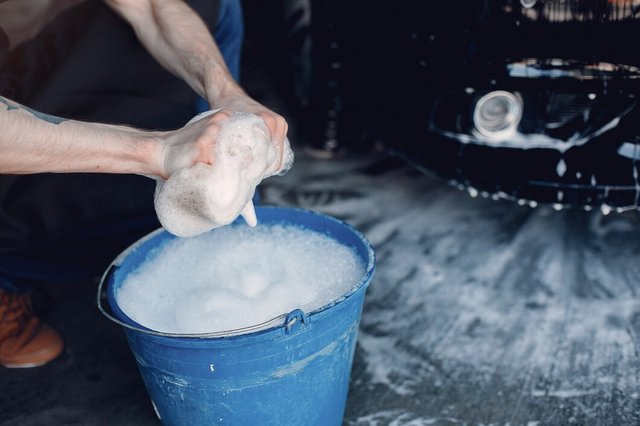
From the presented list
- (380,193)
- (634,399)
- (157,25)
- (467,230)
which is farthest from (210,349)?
(380,193)

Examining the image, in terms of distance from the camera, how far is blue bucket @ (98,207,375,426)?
1.20 metres

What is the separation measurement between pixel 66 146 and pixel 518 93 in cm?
136

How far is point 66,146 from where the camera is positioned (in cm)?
116

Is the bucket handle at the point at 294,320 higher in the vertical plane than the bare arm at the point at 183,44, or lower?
lower

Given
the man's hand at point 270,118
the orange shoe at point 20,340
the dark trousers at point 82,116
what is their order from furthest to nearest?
1. the orange shoe at point 20,340
2. the dark trousers at point 82,116
3. the man's hand at point 270,118

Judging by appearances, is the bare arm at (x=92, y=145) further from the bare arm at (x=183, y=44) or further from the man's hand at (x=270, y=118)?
the bare arm at (x=183, y=44)

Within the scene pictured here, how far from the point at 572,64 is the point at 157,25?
4.01 feet

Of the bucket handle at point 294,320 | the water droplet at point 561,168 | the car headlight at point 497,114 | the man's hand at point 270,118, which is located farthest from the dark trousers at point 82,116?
the water droplet at point 561,168

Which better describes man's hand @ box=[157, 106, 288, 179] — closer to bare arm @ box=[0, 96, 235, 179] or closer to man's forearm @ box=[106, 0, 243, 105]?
bare arm @ box=[0, 96, 235, 179]

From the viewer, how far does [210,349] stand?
120 centimetres

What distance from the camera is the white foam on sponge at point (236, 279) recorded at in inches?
52.4

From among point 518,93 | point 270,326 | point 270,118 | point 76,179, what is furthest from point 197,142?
point 518,93

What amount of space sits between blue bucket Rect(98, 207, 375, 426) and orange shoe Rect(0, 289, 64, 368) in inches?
24.0

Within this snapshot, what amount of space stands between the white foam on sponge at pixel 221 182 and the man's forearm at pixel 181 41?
39 centimetres
